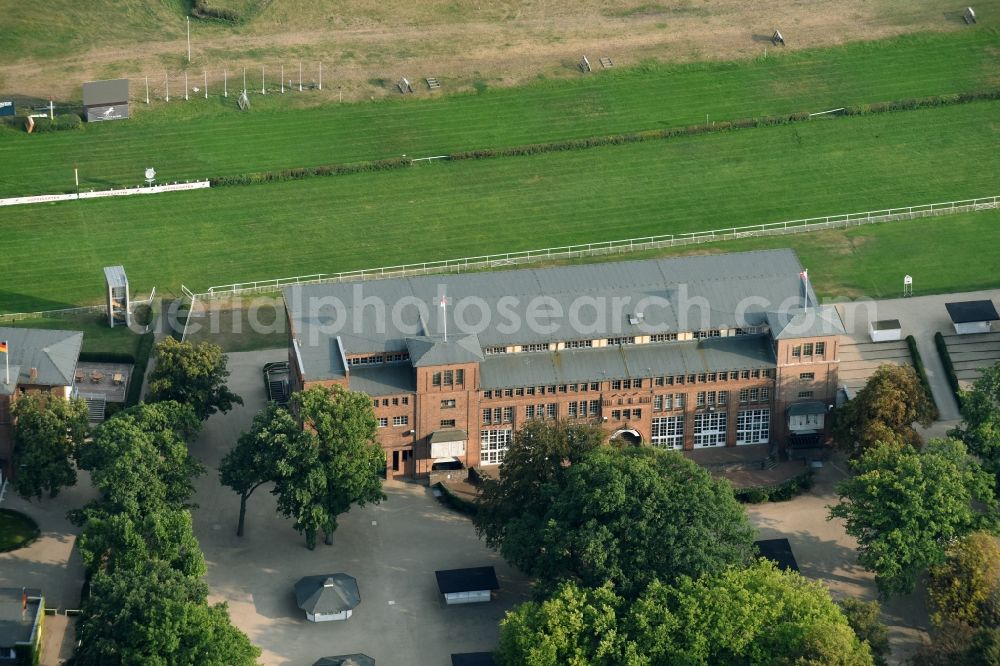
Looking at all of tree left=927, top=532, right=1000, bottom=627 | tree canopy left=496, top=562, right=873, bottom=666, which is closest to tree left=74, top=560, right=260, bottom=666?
tree canopy left=496, top=562, right=873, bottom=666

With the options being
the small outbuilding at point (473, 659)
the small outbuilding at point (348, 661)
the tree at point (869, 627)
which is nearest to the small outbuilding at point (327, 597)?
the small outbuilding at point (348, 661)

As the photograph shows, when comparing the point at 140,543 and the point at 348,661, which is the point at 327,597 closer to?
the point at 348,661

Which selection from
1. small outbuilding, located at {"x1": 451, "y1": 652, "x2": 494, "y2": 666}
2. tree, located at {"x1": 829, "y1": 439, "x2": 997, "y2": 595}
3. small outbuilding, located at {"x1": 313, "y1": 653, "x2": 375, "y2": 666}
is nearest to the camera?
small outbuilding, located at {"x1": 313, "y1": 653, "x2": 375, "y2": 666}

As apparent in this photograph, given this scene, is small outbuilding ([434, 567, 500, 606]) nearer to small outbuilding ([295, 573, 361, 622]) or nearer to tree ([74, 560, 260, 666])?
small outbuilding ([295, 573, 361, 622])

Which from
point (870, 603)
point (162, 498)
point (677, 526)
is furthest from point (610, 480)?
point (162, 498)

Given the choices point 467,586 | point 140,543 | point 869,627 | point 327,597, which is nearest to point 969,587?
point 869,627

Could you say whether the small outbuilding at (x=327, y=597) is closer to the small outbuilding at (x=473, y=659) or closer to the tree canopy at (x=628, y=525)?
the small outbuilding at (x=473, y=659)
